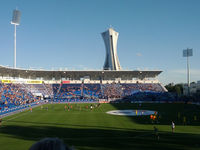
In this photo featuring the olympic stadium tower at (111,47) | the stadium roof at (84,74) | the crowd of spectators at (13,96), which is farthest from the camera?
the olympic stadium tower at (111,47)

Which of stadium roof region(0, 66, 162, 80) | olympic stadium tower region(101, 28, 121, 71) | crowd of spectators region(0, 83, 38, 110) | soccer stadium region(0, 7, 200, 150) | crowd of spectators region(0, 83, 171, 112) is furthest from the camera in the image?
olympic stadium tower region(101, 28, 121, 71)

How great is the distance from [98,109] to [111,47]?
77.3 metres

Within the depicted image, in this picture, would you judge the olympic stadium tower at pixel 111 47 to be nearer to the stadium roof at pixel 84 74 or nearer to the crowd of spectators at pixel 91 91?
the stadium roof at pixel 84 74

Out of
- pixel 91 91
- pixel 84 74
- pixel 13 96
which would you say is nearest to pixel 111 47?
pixel 84 74

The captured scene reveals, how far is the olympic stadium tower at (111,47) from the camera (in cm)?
12000

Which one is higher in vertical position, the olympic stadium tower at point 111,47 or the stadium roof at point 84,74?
the olympic stadium tower at point 111,47

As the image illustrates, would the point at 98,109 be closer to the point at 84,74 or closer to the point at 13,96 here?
the point at 13,96

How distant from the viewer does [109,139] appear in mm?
20141

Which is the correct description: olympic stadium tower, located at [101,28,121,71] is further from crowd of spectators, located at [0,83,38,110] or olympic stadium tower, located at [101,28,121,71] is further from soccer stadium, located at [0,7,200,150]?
crowd of spectators, located at [0,83,38,110]

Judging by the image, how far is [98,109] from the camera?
4884 cm

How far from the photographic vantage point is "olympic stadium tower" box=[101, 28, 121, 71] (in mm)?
120000

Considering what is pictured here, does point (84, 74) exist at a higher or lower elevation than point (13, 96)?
higher

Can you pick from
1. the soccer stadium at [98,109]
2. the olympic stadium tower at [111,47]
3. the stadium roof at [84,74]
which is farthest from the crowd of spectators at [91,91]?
the olympic stadium tower at [111,47]

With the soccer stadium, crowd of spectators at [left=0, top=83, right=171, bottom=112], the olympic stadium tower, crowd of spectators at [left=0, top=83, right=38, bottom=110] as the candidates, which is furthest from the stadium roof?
the olympic stadium tower
